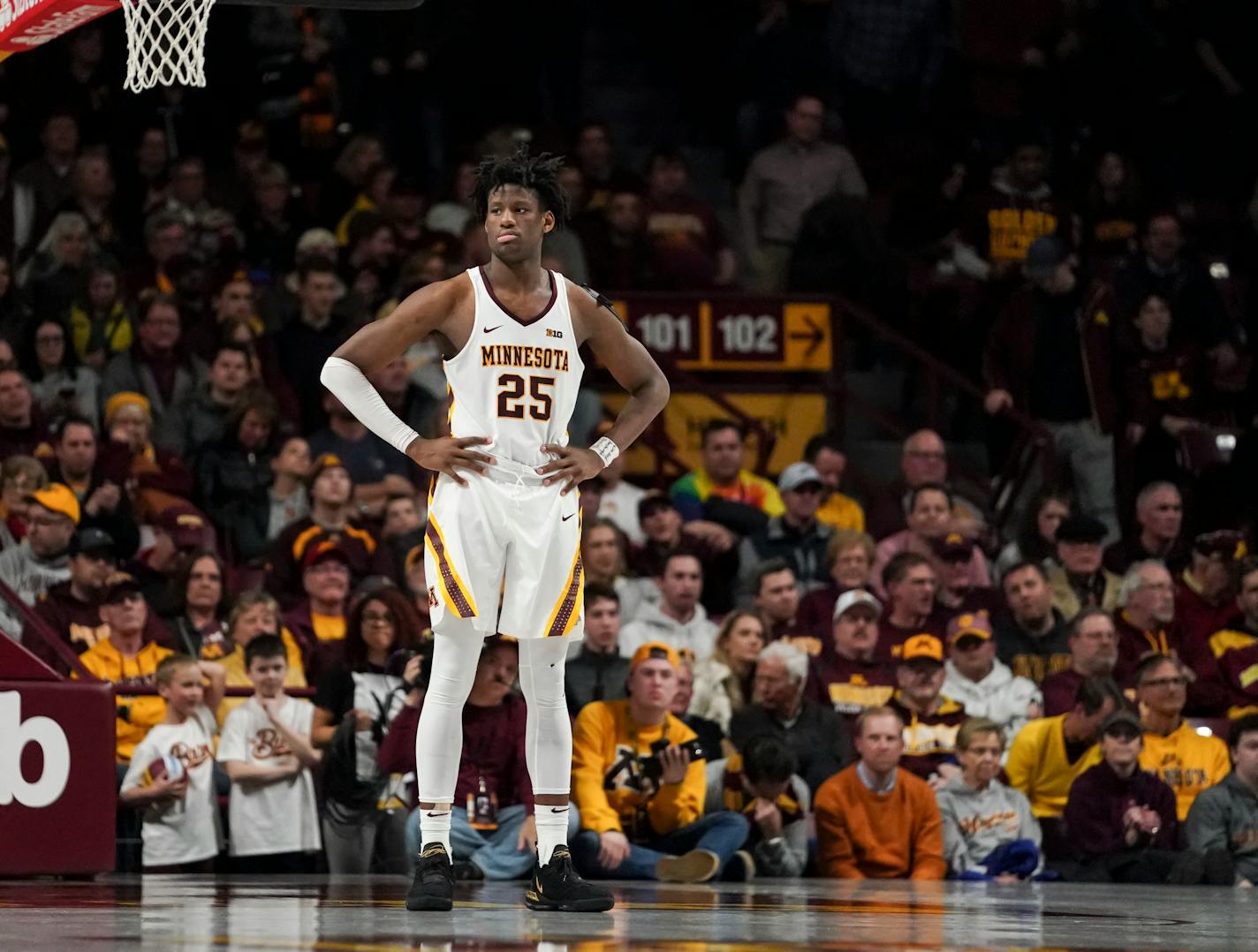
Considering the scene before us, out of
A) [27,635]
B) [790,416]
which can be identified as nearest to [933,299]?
[790,416]

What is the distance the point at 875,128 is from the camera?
21.1 meters

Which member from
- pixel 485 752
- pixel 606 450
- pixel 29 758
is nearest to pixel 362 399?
pixel 606 450

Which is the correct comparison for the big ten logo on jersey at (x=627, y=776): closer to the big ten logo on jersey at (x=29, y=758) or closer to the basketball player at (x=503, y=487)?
the big ten logo on jersey at (x=29, y=758)

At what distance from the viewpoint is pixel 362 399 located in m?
8.62

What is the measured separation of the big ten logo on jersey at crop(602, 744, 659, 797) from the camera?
12109 millimetres

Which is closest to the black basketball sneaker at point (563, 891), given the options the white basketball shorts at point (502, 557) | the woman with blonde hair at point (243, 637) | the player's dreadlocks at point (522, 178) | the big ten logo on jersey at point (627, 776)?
the white basketball shorts at point (502, 557)

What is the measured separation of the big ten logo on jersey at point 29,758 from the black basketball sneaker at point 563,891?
3203mm

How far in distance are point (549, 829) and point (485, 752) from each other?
3554mm

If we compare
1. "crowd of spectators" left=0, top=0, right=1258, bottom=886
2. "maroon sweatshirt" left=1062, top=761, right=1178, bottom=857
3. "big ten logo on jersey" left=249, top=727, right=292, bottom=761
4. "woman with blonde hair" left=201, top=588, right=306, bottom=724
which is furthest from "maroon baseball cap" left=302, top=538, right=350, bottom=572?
"maroon sweatshirt" left=1062, top=761, right=1178, bottom=857

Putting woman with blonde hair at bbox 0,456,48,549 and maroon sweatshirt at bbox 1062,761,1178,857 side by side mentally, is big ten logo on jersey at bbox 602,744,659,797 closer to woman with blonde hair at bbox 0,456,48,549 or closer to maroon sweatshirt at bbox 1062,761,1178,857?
maroon sweatshirt at bbox 1062,761,1178,857

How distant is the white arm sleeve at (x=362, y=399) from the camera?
8.55 meters

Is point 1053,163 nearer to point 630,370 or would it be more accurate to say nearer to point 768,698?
point 768,698

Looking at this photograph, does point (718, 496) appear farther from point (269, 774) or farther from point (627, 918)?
point (627, 918)

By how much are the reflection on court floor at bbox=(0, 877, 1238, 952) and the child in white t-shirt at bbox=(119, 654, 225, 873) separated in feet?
3.65
